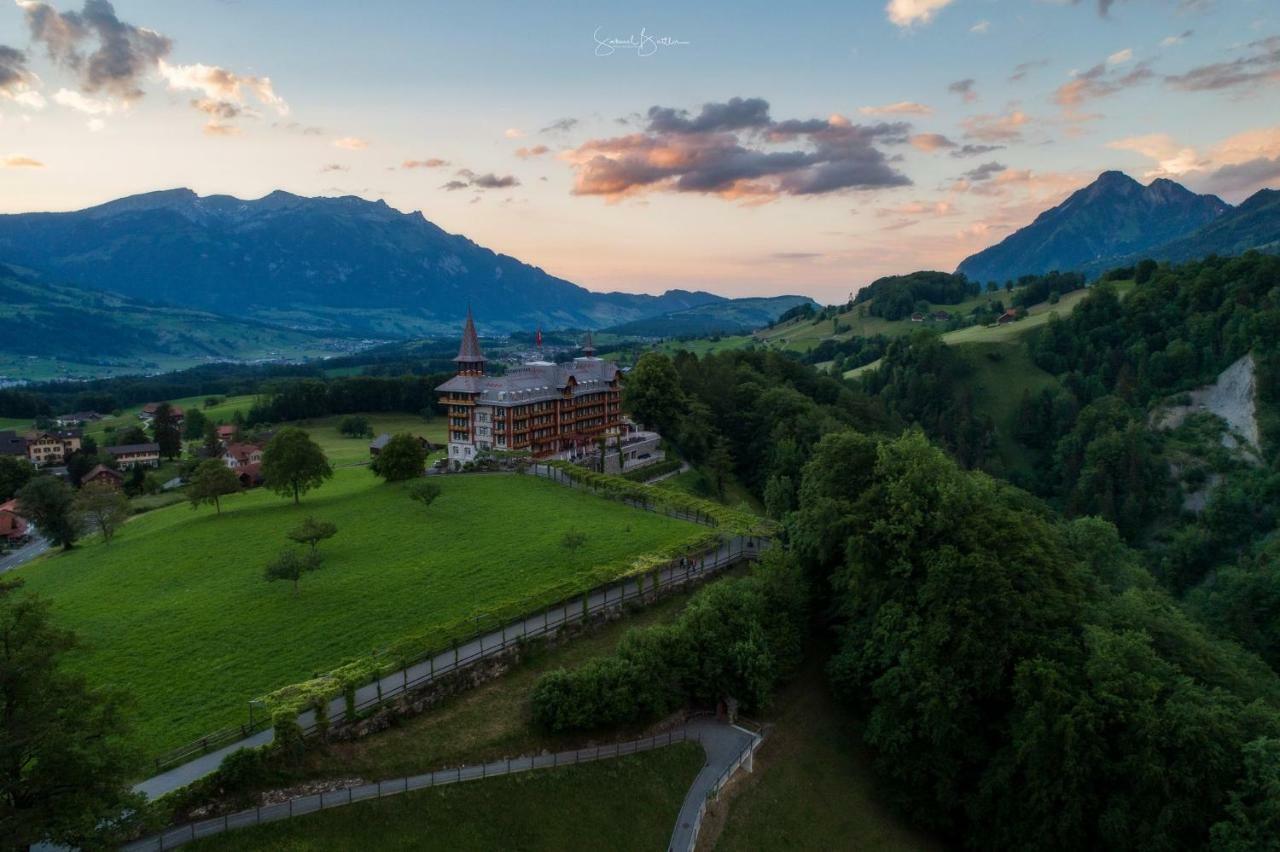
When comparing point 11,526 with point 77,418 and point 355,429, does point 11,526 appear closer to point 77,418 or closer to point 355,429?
point 355,429

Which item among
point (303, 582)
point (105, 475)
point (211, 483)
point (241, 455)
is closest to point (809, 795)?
point (303, 582)

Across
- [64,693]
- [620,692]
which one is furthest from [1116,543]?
[64,693]

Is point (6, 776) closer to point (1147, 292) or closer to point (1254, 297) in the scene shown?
point (1254, 297)

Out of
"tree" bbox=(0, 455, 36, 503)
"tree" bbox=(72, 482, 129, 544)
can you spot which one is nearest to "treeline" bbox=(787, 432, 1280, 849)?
"tree" bbox=(72, 482, 129, 544)

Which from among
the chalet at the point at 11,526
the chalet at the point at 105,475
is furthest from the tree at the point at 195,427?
the chalet at the point at 11,526

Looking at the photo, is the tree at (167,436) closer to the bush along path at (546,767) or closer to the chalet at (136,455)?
the chalet at (136,455)

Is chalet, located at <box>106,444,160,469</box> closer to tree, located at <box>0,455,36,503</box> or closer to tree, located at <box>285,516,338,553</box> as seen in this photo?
tree, located at <box>0,455,36,503</box>
